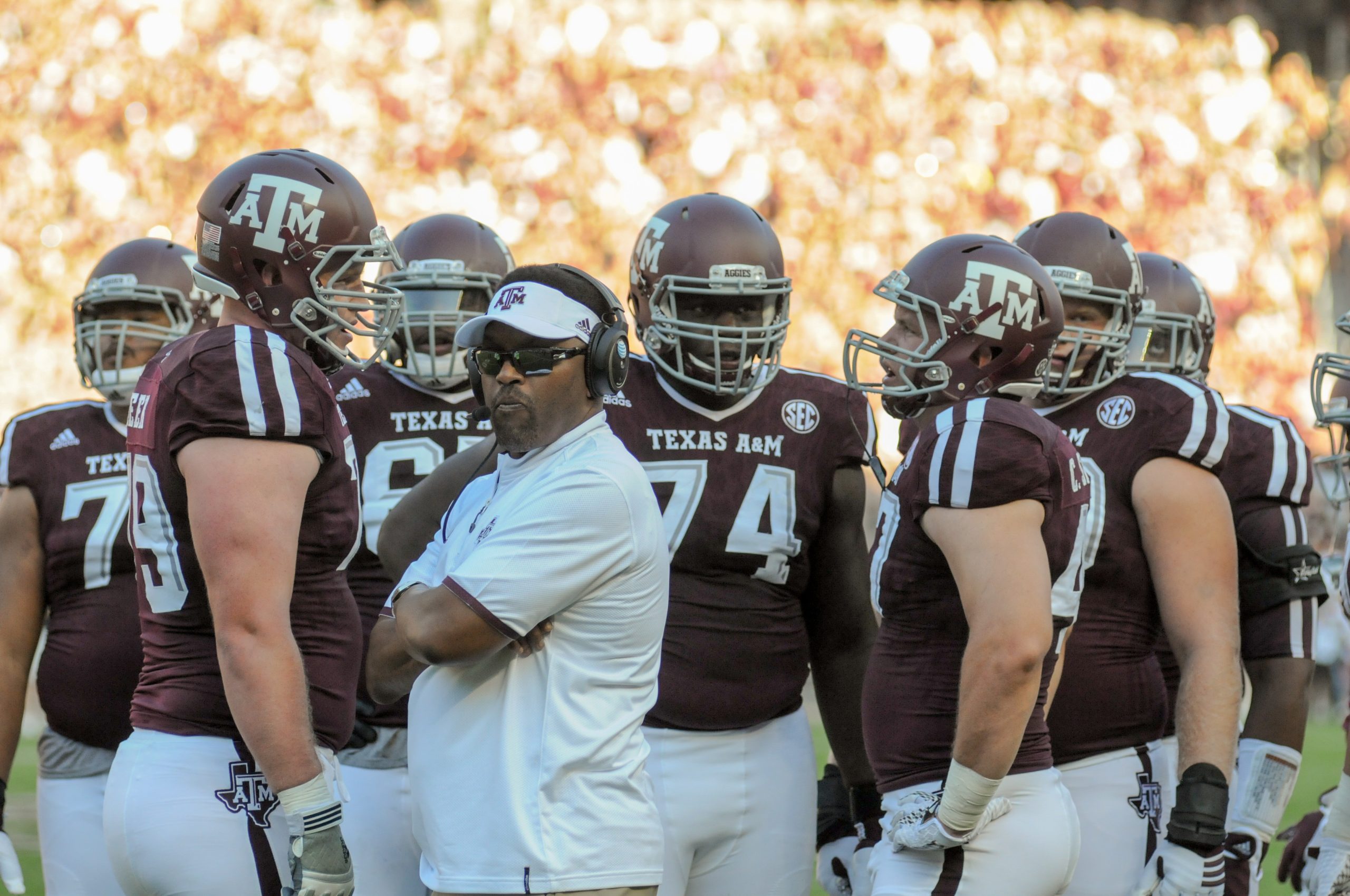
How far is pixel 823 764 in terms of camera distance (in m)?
6.91

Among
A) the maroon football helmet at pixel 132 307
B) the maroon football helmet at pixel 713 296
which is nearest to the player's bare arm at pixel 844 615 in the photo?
the maroon football helmet at pixel 713 296

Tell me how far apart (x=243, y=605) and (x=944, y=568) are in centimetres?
115

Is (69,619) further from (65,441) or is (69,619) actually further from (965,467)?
(965,467)

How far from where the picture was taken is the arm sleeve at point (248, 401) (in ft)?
7.67

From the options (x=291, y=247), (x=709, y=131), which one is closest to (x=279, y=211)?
(x=291, y=247)

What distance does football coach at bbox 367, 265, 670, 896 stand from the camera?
2.20 m

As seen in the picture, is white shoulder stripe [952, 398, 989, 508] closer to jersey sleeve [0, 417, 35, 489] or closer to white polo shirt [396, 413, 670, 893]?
white polo shirt [396, 413, 670, 893]

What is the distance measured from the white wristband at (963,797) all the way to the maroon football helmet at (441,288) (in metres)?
1.66

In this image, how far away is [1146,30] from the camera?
15.4 metres

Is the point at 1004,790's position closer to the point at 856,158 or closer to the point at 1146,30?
the point at 856,158

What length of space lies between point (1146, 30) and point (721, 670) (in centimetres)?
1381

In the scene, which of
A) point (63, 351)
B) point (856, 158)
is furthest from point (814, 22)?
point (63, 351)

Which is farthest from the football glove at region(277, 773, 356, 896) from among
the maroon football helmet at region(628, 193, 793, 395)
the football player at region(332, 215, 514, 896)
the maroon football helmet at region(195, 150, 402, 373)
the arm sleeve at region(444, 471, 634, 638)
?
the maroon football helmet at region(628, 193, 793, 395)

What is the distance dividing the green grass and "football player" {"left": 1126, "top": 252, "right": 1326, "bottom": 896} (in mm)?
1348
